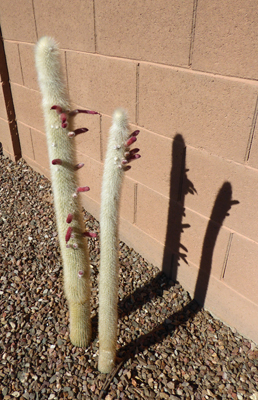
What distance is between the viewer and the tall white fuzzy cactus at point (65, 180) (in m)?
1.39

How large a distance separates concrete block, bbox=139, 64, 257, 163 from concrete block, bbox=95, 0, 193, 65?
3.7 inches

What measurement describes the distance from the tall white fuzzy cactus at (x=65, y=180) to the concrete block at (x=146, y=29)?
0.83 meters

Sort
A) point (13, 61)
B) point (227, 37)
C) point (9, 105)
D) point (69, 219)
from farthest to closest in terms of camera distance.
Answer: point (9, 105)
point (13, 61)
point (227, 37)
point (69, 219)

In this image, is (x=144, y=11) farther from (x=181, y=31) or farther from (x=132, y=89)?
(x=132, y=89)

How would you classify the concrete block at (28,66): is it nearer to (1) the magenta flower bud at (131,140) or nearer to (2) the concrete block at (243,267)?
(1) the magenta flower bud at (131,140)

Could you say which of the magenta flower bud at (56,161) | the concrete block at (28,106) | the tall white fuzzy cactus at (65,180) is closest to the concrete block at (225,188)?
the tall white fuzzy cactus at (65,180)

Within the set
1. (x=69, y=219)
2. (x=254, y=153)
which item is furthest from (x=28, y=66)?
(x=254, y=153)

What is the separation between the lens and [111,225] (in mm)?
1585

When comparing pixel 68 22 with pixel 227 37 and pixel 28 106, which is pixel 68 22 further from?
pixel 227 37

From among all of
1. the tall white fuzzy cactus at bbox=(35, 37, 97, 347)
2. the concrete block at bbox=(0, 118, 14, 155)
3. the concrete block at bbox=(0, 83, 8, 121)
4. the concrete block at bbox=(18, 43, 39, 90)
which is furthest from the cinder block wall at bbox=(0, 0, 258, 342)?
the concrete block at bbox=(0, 118, 14, 155)

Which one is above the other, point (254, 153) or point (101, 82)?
point (101, 82)

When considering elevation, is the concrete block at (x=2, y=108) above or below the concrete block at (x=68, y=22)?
below

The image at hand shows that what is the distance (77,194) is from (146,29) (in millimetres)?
1157

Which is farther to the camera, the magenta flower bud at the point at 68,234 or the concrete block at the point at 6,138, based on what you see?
the concrete block at the point at 6,138
